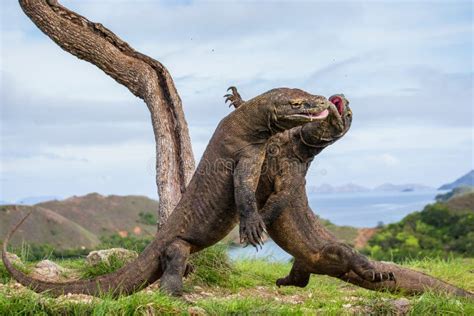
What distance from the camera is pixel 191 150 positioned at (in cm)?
1294

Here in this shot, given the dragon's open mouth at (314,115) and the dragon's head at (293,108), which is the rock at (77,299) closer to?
the dragon's head at (293,108)

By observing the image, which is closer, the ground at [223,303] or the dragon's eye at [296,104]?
the ground at [223,303]

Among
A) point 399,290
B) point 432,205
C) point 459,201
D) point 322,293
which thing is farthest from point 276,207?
point 459,201

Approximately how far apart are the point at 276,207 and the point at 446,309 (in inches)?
80.7

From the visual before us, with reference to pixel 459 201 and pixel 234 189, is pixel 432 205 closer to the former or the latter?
pixel 459 201

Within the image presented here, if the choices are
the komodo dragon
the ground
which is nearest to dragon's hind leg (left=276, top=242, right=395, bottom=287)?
the komodo dragon

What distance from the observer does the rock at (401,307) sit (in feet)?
26.5

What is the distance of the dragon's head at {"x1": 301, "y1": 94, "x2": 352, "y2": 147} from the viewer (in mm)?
8750

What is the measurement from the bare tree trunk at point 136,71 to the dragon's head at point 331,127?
161 inches

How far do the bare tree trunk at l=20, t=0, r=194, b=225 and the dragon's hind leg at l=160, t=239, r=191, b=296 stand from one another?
3720 millimetres

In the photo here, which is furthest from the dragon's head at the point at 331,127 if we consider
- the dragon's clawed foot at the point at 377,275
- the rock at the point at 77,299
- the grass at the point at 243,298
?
the rock at the point at 77,299

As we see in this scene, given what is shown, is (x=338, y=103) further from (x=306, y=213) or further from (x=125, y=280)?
(x=125, y=280)

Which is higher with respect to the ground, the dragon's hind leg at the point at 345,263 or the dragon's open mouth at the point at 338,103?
the dragon's open mouth at the point at 338,103

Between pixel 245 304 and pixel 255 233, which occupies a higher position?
pixel 255 233
